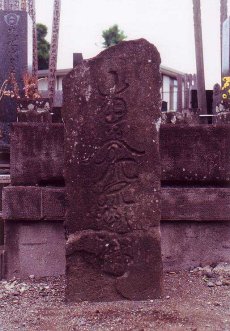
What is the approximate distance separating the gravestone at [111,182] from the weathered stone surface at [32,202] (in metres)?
0.69

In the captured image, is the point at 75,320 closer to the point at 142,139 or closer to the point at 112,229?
the point at 112,229

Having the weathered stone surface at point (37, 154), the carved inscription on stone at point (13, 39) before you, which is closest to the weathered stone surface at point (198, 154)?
the weathered stone surface at point (37, 154)

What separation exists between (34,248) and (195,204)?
60.1 inches

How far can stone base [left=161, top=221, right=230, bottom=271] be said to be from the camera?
5.05 m

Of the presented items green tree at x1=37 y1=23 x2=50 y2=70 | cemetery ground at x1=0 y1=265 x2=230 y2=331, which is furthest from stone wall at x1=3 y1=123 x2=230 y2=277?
green tree at x1=37 y1=23 x2=50 y2=70

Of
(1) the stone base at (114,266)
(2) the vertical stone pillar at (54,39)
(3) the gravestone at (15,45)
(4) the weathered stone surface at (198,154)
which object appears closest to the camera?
(1) the stone base at (114,266)

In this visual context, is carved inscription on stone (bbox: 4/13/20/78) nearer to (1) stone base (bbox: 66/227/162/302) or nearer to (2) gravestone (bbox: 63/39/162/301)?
(2) gravestone (bbox: 63/39/162/301)

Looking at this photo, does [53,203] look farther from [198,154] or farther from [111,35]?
[111,35]

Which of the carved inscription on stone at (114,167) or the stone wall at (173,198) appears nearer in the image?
the carved inscription on stone at (114,167)

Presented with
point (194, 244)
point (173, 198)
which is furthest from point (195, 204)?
point (194, 244)

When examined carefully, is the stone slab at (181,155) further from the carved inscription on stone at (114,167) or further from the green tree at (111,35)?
the green tree at (111,35)

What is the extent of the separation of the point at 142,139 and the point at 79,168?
0.54 meters

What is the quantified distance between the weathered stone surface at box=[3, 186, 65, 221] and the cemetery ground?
0.62m

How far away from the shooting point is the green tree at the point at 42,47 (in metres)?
34.7
